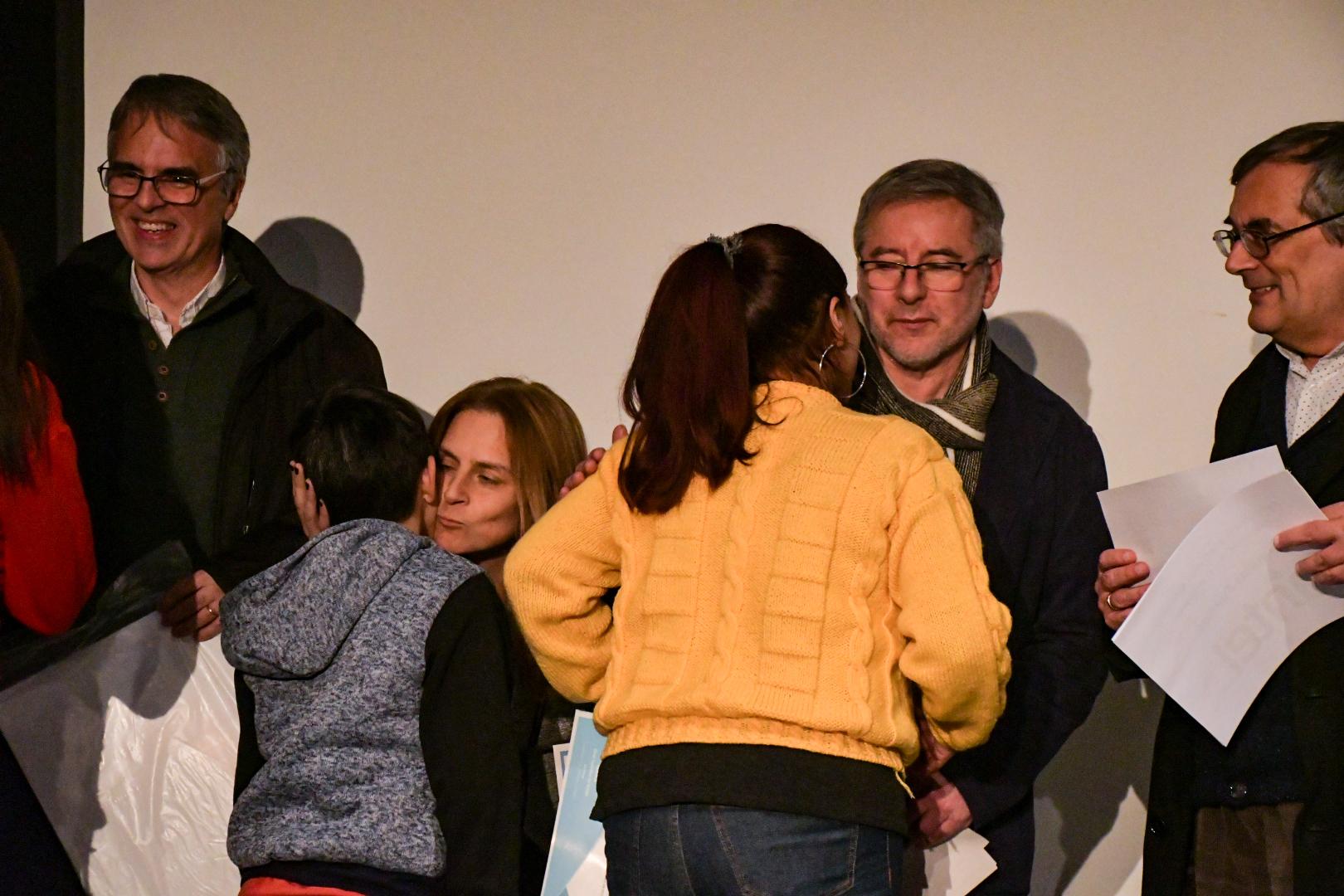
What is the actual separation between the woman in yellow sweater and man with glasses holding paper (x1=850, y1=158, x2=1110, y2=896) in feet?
1.39

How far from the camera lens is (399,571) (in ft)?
7.48

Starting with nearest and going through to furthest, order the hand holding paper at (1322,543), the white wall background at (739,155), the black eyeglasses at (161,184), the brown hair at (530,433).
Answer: the hand holding paper at (1322,543)
the brown hair at (530,433)
the black eyeglasses at (161,184)
the white wall background at (739,155)

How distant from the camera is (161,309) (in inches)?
119

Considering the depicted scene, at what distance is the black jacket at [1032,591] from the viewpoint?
2340 mm

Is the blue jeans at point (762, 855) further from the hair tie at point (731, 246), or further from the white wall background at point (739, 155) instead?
the white wall background at point (739, 155)

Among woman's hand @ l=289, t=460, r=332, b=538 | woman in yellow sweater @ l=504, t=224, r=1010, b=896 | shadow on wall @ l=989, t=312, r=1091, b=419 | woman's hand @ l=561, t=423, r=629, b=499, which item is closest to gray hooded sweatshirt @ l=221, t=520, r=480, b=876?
woman's hand @ l=289, t=460, r=332, b=538

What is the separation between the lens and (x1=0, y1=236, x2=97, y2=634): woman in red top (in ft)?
7.51

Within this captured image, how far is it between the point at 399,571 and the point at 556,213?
157 cm

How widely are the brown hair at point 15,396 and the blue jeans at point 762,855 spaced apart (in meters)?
1.21

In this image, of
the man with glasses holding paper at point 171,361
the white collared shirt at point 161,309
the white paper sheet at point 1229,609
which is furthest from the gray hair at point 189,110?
the white paper sheet at point 1229,609

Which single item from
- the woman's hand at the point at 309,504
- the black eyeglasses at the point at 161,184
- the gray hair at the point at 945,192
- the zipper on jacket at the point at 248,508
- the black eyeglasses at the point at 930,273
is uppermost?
the gray hair at the point at 945,192

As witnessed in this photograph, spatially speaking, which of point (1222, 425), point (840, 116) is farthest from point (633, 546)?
point (840, 116)

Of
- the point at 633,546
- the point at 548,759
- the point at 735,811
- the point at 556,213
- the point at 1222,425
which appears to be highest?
the point at 556,213

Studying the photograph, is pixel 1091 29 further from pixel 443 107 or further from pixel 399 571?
pixel 399 571
